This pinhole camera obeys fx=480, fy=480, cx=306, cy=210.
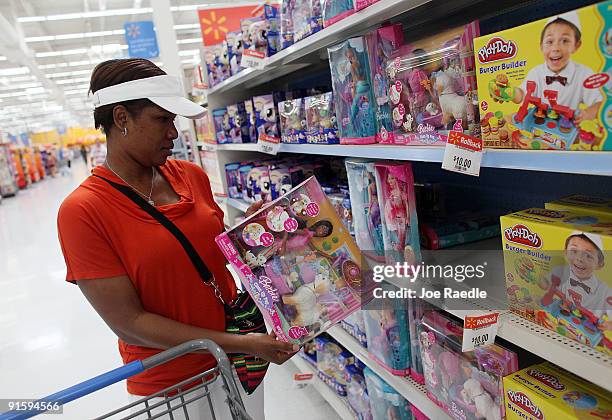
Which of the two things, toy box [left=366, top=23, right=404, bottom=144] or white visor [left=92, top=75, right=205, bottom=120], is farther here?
toy box [left=366, top=23, right=404, bottom=144]

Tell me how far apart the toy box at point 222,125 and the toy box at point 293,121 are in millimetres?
1093

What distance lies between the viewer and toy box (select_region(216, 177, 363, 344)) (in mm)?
1476

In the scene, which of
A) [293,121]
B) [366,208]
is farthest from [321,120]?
[366,208]

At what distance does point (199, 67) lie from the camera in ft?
13.4

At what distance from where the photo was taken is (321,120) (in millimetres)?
2090

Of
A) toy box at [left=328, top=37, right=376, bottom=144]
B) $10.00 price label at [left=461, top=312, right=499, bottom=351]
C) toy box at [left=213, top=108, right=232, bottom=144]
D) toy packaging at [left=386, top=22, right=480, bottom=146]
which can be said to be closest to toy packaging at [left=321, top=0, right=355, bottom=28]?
toy box at [left=328, top=37, right=376, bottom=144]

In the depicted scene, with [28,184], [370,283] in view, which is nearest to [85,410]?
[370,283]

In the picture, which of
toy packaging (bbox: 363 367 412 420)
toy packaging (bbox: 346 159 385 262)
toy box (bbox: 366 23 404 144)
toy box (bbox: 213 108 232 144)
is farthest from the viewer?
toy box (bbox: 213 108 232 144)

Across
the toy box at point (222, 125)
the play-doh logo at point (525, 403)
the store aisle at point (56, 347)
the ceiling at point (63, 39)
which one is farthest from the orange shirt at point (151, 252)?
the ceiling at point (63, 39)

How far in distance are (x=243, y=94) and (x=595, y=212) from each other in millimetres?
3128

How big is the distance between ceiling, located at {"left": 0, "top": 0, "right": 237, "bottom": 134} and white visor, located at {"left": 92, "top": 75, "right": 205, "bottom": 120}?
6452mm

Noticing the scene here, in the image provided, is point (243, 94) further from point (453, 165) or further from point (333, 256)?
point (453, 165)

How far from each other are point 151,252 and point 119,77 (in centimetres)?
55

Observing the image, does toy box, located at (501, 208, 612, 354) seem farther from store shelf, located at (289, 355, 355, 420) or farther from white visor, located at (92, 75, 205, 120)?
store shelf, located at (289, 355, 355, 420)
